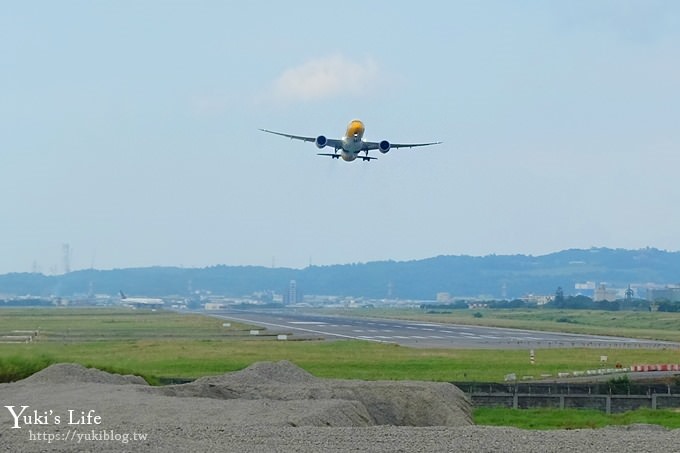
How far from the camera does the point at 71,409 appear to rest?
2841 cm

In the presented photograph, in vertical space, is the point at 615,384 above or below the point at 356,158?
below

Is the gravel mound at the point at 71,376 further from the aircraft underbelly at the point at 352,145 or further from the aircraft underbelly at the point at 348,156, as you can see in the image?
the aircraft underbelly at the point at 348,156

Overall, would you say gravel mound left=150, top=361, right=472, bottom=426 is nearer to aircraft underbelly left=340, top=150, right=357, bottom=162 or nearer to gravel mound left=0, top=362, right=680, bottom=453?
gravel mound left=0, top=362, right=680, bottom=453

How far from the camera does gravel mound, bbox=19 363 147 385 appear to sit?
3850 centimetres

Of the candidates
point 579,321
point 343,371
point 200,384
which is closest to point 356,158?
point 343,371

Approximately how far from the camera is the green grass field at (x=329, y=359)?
42781 millimetres

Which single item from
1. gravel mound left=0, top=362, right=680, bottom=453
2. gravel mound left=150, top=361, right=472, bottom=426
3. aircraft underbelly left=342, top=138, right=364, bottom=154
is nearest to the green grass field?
gravel mound left=150, top=361, right=472, bottom=426

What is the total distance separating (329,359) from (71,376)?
3297 cm

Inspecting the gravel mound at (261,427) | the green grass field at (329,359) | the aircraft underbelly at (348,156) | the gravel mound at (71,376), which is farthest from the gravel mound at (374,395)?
the aircraft underbelly at (348,156)

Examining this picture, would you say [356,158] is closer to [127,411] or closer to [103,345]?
[103,345]

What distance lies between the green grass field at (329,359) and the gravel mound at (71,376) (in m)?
5.62

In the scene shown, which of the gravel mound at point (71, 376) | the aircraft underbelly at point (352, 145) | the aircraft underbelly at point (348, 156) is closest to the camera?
the gravel mound at point (71, 376)

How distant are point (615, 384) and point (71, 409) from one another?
28659 mm

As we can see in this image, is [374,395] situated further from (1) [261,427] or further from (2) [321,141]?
(2) [321,141]
